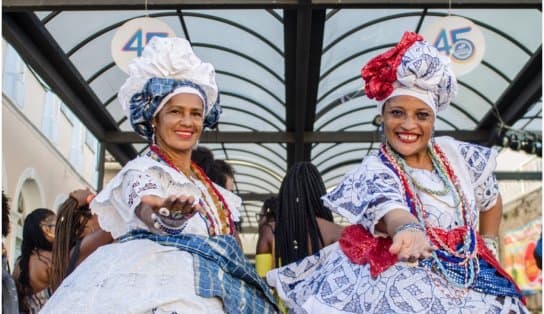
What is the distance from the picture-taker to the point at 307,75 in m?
7.97

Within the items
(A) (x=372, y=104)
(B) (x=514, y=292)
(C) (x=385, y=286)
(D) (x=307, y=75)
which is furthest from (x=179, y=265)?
(A) (x=372, y=104)

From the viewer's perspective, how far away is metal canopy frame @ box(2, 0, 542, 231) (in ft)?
20.5

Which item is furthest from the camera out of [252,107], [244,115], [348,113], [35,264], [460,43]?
[244,115]

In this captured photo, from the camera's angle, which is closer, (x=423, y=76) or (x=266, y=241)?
(x=423, y=76)

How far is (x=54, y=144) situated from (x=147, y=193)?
11.9 m

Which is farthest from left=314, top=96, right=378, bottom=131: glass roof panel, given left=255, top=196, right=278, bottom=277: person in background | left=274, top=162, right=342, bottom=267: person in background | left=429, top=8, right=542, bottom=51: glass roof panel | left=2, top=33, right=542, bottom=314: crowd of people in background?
left=2, top=33, right=542, bottom=314: crowd of people in background

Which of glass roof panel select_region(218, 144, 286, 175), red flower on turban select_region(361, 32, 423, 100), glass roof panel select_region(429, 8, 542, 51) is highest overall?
glass roof panel select_region(429, 8, 542, 51)

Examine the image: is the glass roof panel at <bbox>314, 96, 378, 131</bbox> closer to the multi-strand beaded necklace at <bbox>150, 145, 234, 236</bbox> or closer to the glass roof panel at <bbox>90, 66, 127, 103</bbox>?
the glass roof panel at <bbox>90, 66, 127, 103</bbox>

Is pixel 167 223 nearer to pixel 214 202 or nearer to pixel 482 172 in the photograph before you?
pixel 214 202

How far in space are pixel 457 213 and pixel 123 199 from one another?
115 cm

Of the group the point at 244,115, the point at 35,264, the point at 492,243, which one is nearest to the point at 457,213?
the point at 492,243

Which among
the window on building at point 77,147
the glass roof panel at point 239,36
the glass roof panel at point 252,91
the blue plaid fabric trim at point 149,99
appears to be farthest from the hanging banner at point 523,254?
the blue plaid fabric trim at point 149,99

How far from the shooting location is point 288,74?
324 inches

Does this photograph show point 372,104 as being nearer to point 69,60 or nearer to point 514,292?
point 69,60
